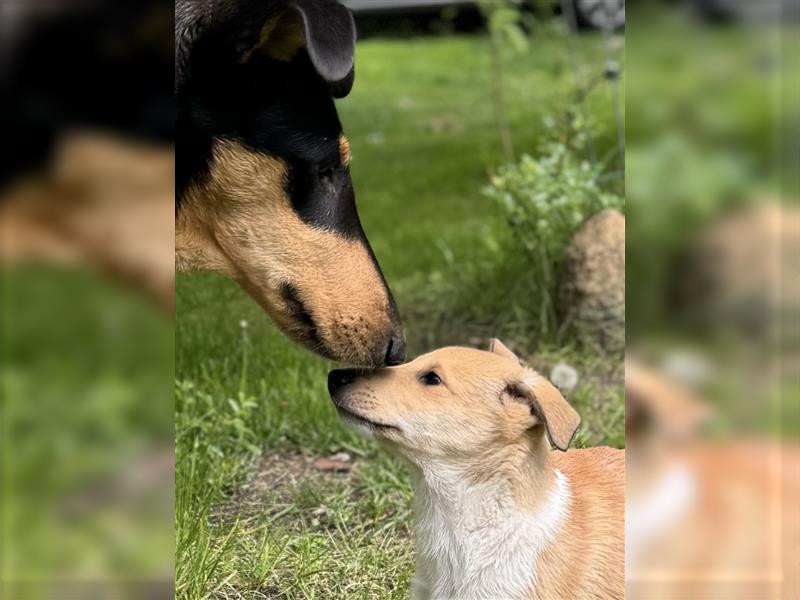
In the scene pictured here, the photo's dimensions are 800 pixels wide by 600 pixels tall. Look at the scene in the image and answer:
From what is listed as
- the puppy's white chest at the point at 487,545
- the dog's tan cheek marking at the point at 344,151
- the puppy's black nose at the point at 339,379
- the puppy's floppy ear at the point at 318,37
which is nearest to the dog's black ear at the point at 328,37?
the puppy's floppy ear at the point at 318,37

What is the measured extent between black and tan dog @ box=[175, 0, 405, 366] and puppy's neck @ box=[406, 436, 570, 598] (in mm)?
460

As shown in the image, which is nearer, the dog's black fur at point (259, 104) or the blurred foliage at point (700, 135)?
the blurred foliage at point (700, 135)

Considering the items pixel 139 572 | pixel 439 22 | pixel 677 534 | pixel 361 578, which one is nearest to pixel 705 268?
pixel 677 534

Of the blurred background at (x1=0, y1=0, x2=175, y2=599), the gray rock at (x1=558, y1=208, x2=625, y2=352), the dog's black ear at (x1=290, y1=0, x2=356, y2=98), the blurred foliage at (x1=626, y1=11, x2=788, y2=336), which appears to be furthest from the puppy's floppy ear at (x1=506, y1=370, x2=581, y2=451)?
the gray rock at (x1=558, y1=208, x2=625, y2=352)

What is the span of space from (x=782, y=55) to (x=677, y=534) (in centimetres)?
95

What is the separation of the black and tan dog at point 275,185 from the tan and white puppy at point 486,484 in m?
0.21

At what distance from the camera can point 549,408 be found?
8.39 ft

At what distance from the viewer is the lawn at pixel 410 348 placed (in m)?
3.16

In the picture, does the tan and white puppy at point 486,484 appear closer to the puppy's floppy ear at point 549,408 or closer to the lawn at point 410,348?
the puppy's floppy ear at point 549,408

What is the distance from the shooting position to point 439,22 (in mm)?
5488

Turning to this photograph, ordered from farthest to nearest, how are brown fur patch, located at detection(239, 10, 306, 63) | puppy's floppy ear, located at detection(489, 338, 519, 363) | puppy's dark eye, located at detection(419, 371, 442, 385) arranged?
puppy's floppy ear, located at detection(489, 338, 519, 363)
puppy's dark eye, located at detection(419, 371, 442, 385)
brown fur patch, located at detection(239, 10, 306, 63)

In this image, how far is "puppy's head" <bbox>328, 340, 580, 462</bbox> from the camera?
2662 mm

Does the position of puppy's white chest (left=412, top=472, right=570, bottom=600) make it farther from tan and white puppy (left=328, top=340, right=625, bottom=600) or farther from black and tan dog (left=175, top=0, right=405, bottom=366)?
black and tan dog (left=175, top=0, right=405, bottom=366)

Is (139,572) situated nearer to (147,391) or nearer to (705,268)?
(147,391)
